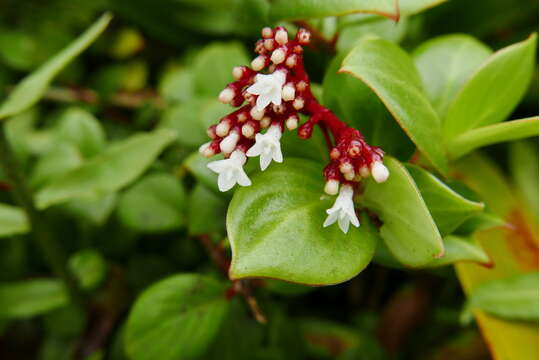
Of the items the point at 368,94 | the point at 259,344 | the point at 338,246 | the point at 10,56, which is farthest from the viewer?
the point at 10,56

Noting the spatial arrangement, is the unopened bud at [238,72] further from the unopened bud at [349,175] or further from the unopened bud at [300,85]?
the unopened bud at [349,175]

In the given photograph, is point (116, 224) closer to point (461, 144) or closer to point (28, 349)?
point (28, 349)

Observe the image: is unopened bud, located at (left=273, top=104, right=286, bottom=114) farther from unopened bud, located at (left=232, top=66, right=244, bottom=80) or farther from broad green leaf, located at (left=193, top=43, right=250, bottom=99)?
broad green leaf, located at (left=193, top=43, right=250, bottom=99)

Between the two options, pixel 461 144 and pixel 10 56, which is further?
pixel 10 56

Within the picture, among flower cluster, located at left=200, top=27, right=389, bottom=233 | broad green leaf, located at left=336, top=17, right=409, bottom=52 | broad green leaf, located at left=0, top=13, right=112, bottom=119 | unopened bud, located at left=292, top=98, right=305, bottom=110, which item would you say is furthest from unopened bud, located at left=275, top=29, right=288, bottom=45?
broad green leaf, located at left=0, top=13, right=112, bottom=119

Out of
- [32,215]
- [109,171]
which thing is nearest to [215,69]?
[109,171]

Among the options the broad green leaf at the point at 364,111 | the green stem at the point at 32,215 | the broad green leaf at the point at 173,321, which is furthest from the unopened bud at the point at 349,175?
the green stem at the point at 32,215

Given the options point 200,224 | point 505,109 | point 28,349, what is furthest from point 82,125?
point 505,109
